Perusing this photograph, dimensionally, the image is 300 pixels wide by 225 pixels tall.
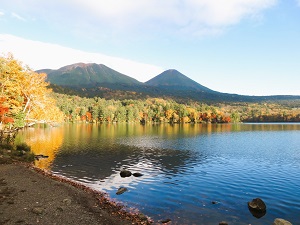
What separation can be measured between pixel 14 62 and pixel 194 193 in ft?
148

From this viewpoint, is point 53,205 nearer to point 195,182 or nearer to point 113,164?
point 195,182

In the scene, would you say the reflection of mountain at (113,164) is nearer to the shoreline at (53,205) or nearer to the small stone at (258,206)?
the shoreline at (53,205)

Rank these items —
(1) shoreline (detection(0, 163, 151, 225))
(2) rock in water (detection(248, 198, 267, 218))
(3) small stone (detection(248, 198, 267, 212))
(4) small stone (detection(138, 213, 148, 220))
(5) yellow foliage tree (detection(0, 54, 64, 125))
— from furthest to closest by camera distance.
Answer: (5) yellow foliage tree (detection(0, 54, 64, 125)), (3) small stone (detection(248, 198, 267, 212)), (2) rock in water (detection(248, 198, 267, 218)), (4) small stone (detection(138, 213, 148, 220)), (1) shoreline (detection(0, 163, 151, 225))

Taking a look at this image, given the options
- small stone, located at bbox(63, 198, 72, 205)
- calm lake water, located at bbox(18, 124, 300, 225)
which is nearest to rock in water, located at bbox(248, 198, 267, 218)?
calm lake water, located at bbox(18, 124, 300, 225)

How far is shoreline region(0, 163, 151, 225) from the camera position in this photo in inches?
690

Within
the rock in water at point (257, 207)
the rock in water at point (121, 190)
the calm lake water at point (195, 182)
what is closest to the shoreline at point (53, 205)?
the rock in water at point (121, 190)

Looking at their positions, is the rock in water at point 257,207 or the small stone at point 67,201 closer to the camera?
the small stone at point 67,201

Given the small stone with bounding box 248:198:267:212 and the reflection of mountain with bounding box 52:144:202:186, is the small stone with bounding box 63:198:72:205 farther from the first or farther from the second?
the small stone with bounding box 248:198:267:212

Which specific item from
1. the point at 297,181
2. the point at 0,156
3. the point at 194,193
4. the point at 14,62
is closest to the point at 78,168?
the point at 0,156

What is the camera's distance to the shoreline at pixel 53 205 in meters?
17.5

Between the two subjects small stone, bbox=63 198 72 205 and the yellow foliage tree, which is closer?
small stone, bbox=63 198 72 205

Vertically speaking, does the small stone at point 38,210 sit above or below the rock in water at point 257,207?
above

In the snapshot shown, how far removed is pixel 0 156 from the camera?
37.9 meters

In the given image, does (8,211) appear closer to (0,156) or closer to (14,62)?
(0,156)
